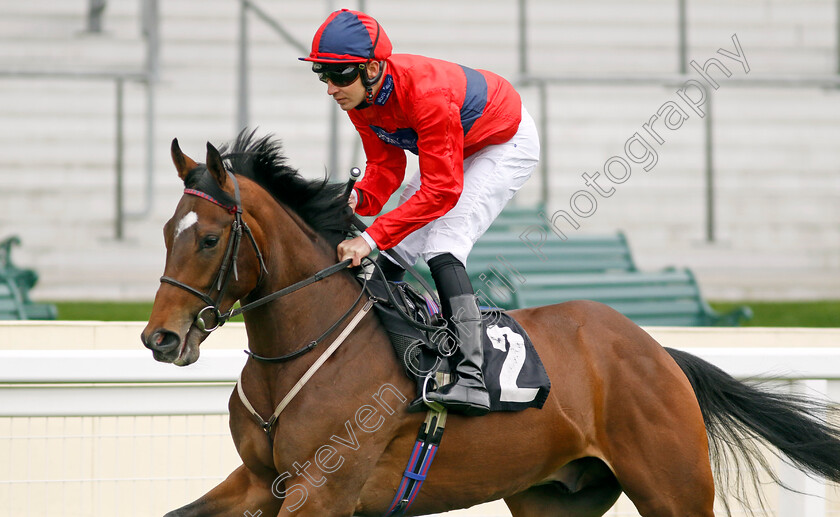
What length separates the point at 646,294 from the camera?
21.1 feet

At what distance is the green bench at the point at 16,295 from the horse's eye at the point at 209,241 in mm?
3717

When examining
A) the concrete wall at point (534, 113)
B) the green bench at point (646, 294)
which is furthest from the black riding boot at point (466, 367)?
the concrete wall at point (534, 113)

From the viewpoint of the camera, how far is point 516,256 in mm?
6594

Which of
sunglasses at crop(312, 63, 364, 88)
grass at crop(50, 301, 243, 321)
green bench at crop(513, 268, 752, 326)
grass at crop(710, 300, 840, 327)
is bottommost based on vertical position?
grass at crop(710, 300, 840, 327)

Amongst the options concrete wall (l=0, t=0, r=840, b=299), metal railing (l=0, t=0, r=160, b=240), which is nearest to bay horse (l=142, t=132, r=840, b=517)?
concrete wall (l=0, t=0, r=840, b=299)

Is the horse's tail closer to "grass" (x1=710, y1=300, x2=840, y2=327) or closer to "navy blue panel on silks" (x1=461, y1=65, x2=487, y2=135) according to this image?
"navy blue panel on silks" (x1=461, y1=65, x2=487, y2=135)

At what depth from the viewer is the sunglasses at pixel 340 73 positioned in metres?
2.65

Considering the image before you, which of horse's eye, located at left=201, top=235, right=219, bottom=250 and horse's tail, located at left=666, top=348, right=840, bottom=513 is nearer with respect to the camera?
horse's eye, located at left=201, top=235, right=219, bottom=250

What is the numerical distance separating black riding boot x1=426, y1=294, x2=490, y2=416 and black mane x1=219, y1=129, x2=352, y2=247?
0.43 meters

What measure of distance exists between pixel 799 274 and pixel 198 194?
691 centimetres

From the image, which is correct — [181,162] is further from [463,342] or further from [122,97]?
[122,97]

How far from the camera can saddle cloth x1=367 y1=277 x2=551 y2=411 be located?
2721 mm

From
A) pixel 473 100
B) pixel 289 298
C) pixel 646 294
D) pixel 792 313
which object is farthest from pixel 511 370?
pixel 792 313

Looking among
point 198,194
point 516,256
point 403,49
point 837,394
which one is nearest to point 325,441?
point 198,194
